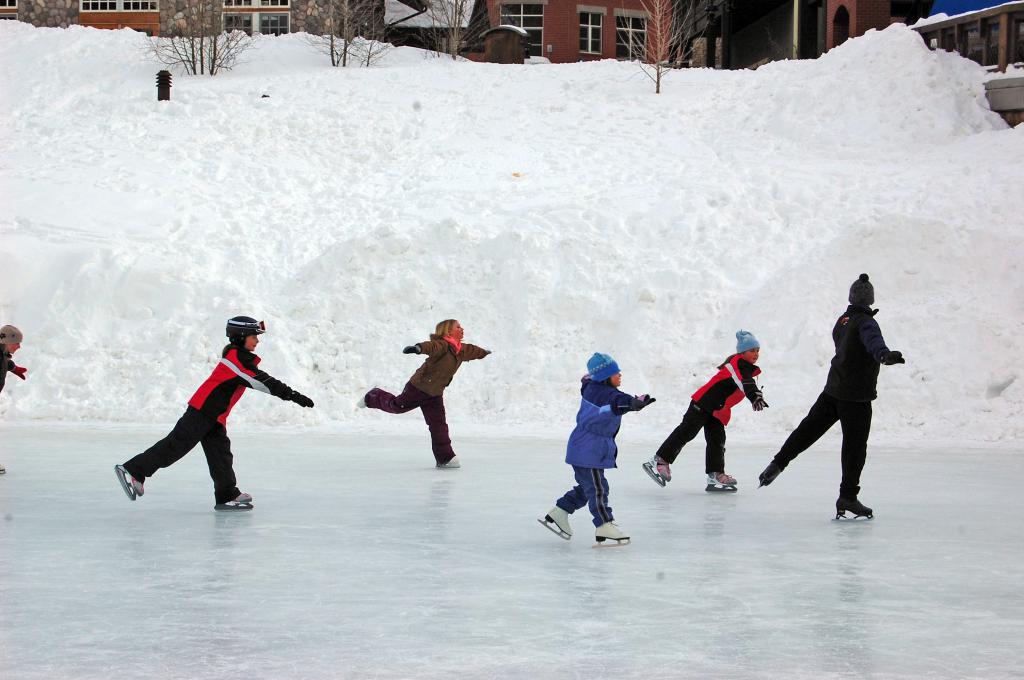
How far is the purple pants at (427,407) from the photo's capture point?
1196 centimetres

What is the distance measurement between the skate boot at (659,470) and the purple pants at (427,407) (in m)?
2.21

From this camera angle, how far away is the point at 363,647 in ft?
17.4

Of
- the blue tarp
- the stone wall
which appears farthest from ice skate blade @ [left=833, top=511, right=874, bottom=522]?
the stone wall

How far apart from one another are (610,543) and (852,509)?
6.78 ft

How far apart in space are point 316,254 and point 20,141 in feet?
30.3

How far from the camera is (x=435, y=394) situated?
1216 cm

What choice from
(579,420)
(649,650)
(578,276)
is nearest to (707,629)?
(649,650)

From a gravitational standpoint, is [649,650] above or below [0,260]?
below

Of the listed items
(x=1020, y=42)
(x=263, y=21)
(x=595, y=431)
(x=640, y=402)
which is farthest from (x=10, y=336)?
(x=263, y=21)

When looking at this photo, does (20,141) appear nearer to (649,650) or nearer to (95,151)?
(95,151)

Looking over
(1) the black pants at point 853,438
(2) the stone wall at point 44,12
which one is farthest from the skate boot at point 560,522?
(2) the stone wall at point 44,12

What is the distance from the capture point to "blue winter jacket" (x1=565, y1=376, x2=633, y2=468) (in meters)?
7.80

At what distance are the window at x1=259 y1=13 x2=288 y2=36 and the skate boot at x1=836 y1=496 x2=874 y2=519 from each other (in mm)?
33120

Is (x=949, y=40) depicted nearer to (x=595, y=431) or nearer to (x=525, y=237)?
(x=525, y=237)
